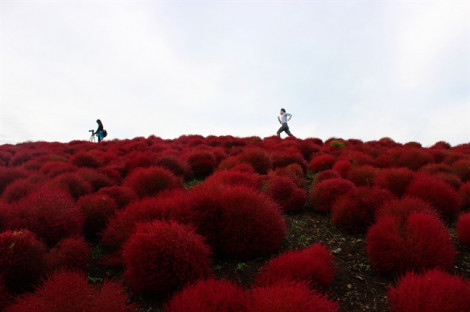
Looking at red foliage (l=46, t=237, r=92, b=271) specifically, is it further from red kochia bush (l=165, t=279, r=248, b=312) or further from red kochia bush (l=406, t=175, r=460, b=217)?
red kochia bush (l=406, t=175, r=460, b=217)

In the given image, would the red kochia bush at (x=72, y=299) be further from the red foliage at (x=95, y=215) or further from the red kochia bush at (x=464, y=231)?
the red kochia bush at (x=464, y=231)

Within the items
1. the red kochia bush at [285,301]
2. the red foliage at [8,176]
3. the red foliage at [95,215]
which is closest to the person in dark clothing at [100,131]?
the red foliage at [8,176]

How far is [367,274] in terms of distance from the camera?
2662mm

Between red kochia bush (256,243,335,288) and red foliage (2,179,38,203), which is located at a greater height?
red foliage (2,179,38,203)

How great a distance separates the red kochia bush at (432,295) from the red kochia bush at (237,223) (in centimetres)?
115

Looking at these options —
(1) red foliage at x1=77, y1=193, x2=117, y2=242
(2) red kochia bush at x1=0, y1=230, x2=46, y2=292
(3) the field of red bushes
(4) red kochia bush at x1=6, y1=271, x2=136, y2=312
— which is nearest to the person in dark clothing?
(3) the field of red bushes

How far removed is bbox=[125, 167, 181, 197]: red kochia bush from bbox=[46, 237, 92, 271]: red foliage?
130 cm

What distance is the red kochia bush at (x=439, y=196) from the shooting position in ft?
12.3

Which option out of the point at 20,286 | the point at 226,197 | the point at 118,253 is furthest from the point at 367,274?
the point at 20,286

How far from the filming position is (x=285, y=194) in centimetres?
418

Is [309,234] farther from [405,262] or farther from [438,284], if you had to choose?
[438,284]

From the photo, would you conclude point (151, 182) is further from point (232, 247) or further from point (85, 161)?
point (85, 161)

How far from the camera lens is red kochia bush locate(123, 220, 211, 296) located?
2146 mm

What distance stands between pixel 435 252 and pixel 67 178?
4127mm
